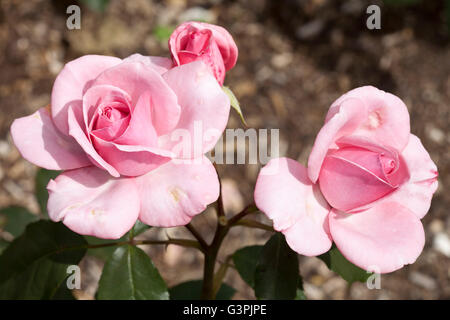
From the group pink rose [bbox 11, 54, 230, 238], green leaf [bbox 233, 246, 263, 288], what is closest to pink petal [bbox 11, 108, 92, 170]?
pink rose [bbox 11, 54, 230, 238]

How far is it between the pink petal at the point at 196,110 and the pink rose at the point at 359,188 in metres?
0.10

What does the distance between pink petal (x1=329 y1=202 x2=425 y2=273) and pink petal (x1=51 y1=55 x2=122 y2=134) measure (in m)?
0.43

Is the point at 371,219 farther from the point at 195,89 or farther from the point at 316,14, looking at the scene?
the point at 316,14

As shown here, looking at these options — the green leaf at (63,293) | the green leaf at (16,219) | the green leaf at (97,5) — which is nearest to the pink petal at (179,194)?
the green leaf at (63,293)

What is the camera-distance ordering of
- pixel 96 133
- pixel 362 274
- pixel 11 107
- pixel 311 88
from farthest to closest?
1. pixel 311 88
2. pixel 11 107
3. pixel 362 274
4. pixel 96 133

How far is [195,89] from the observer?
2.57ft

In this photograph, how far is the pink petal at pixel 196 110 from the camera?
2.53 ft

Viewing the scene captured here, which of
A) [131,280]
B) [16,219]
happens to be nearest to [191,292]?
[131,280]

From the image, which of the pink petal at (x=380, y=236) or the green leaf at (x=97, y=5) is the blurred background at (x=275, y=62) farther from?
the pink petal at (x=380, y=236)

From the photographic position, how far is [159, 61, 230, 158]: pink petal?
772 millimetres

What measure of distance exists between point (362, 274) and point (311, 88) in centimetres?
152

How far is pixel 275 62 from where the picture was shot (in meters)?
2.48

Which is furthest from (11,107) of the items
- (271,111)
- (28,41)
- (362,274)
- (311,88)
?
(362,274)

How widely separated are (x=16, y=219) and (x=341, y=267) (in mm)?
911
